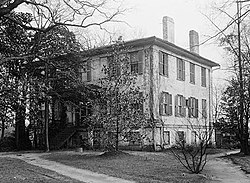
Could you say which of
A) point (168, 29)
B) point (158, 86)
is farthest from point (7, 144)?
point (168, 29)

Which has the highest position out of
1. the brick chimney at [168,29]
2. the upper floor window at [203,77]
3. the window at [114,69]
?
the brick chimney at [168,29]

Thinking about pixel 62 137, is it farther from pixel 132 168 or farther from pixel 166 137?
pixel 132 168

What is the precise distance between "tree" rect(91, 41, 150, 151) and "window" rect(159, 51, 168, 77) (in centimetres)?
600

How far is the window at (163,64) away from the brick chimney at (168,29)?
10.6ft

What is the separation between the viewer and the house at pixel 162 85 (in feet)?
77.4

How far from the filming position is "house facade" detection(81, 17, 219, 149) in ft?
77.3

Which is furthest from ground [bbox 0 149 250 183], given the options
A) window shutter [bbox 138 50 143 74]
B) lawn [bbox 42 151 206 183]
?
window shutter [bbox 138 50 143 74]

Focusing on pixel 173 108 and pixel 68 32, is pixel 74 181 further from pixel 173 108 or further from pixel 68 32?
pixel 173 108

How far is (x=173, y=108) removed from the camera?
85.4 feet

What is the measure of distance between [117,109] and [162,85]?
7.31 m

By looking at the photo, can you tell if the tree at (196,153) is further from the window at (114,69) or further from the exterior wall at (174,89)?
the window at (114,69)

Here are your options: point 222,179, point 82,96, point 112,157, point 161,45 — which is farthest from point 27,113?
point 222,179

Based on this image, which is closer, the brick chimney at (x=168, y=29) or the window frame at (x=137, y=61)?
the window frame at (x=137, y=61)

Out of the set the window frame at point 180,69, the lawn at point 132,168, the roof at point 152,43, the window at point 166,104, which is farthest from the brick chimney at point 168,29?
the lawn at point 132,168
